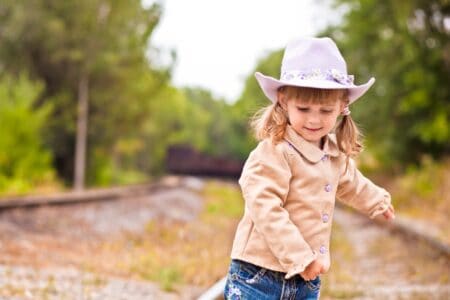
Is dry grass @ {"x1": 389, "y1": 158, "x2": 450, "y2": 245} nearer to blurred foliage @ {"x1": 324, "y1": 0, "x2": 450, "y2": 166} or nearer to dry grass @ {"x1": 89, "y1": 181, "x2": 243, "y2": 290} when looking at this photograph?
blurred foliage @ {"x1": 324, "y1": 0, "x2": 450, "y2": 166}

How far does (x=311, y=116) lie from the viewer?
2.96m

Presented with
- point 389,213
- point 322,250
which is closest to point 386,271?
point 389,213

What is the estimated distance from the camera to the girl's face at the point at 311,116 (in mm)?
2965

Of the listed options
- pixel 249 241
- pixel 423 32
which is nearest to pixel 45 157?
pixel 423 32

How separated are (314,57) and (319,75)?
0.33 feet

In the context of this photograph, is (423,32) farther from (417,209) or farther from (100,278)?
(100,278)

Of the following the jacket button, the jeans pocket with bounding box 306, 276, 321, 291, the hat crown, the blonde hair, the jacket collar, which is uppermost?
the hat crown

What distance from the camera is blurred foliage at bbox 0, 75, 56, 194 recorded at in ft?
56.4

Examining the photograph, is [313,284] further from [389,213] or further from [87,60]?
[87,60]

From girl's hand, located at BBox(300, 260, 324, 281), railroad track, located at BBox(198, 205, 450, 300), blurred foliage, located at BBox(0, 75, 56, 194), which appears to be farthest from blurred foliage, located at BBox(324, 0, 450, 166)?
girl's hand, located at BBox(300, 260, 324, 281)

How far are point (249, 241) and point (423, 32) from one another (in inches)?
673

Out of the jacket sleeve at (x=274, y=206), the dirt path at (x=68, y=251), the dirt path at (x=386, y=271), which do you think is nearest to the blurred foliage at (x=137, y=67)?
the dirt path at (x=68, y=251)

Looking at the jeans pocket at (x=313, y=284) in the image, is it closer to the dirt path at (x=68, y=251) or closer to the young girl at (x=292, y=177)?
the young girl at (x=292, y=177)

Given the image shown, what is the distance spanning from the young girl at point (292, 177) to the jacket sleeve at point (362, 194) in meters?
0.17
